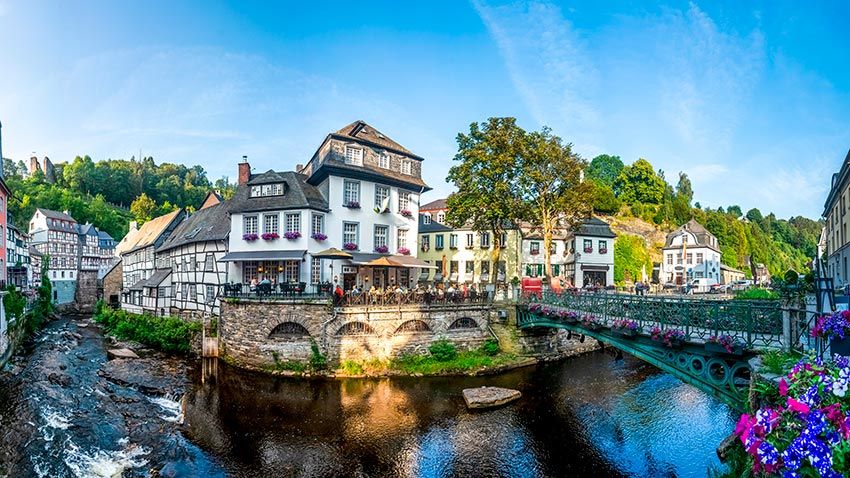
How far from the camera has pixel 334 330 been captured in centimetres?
2330

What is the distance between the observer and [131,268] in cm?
4938

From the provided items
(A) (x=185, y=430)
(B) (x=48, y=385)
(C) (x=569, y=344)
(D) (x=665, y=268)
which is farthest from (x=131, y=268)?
(D) (x=665, y=268)

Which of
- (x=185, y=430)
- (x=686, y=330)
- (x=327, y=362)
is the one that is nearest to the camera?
(x=686, y=330)

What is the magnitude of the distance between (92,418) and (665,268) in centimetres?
5687

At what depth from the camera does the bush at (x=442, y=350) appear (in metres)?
24.0

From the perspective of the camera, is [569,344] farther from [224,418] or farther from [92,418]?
[92,418]

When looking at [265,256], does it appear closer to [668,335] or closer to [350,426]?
[350,426]

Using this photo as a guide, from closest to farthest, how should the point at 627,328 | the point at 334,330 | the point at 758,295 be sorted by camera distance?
the point at 627,328 < the point at 334,330 < the point at 758,295

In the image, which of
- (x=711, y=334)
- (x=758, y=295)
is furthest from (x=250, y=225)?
(x=758, y=295)

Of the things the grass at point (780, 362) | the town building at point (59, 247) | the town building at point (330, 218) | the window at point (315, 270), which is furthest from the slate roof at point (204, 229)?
the town building at point (59, 247)

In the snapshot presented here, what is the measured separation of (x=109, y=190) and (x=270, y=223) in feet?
299

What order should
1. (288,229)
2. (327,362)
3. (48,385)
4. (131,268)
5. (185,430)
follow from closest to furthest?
1. (185,430)
2. (48,385)
3. (327,362)
4. (288,229)
5. (131,268)

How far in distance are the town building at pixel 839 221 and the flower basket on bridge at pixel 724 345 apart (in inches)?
707

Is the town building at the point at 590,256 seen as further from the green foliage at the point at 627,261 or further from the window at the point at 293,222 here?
the window at the point at 293,222
